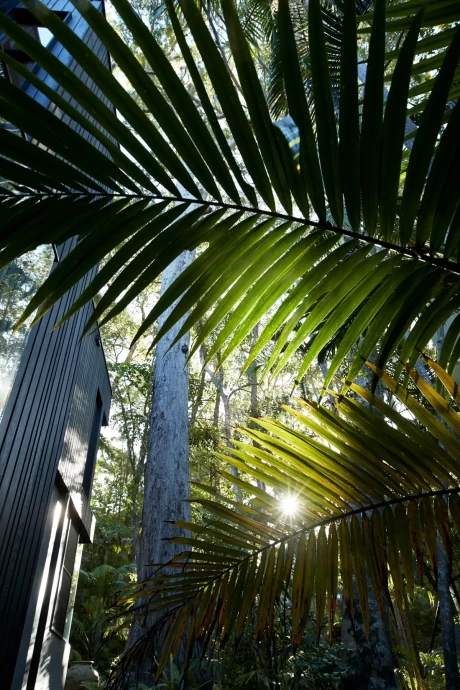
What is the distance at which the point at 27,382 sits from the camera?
5.13m

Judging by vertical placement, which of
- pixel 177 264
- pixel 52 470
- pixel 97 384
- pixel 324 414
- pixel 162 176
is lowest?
pixel 324 414

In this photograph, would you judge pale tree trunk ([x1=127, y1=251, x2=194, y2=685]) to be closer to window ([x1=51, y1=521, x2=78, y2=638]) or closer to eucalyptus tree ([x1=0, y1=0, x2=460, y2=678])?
window ([x1=51, y1=521, x2=78, y2=638])

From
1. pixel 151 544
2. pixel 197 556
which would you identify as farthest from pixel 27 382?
pixel 197 556

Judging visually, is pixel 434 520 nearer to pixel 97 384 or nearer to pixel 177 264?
pixel 97 384

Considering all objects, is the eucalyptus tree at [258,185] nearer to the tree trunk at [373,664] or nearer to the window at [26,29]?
the window at [26,29]

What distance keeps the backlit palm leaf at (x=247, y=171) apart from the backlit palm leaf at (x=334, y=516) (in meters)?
0.33

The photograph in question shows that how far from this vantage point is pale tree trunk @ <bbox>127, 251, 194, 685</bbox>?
23.2 ft

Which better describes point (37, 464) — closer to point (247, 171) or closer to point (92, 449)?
point (92, 449)

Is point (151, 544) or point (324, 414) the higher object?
point (151, 544)

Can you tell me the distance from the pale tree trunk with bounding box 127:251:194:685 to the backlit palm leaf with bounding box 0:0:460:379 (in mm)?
5497

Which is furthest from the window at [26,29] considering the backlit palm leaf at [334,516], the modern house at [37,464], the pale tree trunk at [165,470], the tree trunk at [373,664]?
the tree trunk at [373,664]

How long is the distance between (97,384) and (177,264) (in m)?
3.21

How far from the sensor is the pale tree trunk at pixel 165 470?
7.09 meters

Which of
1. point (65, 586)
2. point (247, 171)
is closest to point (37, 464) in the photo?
point (65, 586)
